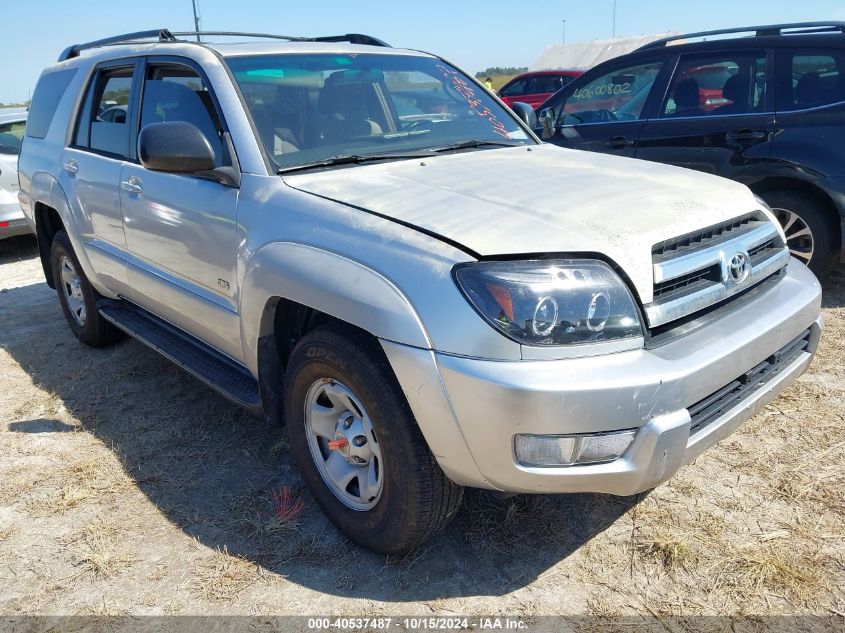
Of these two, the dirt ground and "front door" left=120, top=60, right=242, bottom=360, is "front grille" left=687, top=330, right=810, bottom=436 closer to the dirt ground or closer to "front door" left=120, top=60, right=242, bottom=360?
the dirt ground

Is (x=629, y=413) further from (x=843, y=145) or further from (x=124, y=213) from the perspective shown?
(x=843, y=145)

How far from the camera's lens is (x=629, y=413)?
1.96 m

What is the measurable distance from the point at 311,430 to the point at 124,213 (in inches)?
70.0

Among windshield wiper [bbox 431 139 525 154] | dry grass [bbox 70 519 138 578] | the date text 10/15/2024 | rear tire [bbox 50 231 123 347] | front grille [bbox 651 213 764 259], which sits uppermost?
windshield wiper [bbox 431 139 525 154]

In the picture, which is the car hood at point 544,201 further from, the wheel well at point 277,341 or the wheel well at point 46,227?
the wheel well at point 46,227

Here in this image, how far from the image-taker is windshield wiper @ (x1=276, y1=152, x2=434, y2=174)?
279 centimetres

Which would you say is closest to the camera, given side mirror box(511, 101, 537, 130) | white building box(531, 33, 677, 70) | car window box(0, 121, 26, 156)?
side mirror box(511, 101, 537, 130)

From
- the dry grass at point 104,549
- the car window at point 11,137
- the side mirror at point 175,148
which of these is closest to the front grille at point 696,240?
the side mirror at point 175,148

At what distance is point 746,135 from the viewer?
4945 millimetres

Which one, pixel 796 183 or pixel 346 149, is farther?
pixel 796 183

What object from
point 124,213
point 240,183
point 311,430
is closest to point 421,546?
point 311,430

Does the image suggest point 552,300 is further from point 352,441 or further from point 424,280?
point 352,441

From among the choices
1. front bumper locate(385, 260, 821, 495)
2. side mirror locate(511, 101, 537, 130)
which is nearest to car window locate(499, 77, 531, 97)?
side mirror locate(511, 101, 537, 130)

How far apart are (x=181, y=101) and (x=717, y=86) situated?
13.0 ft
